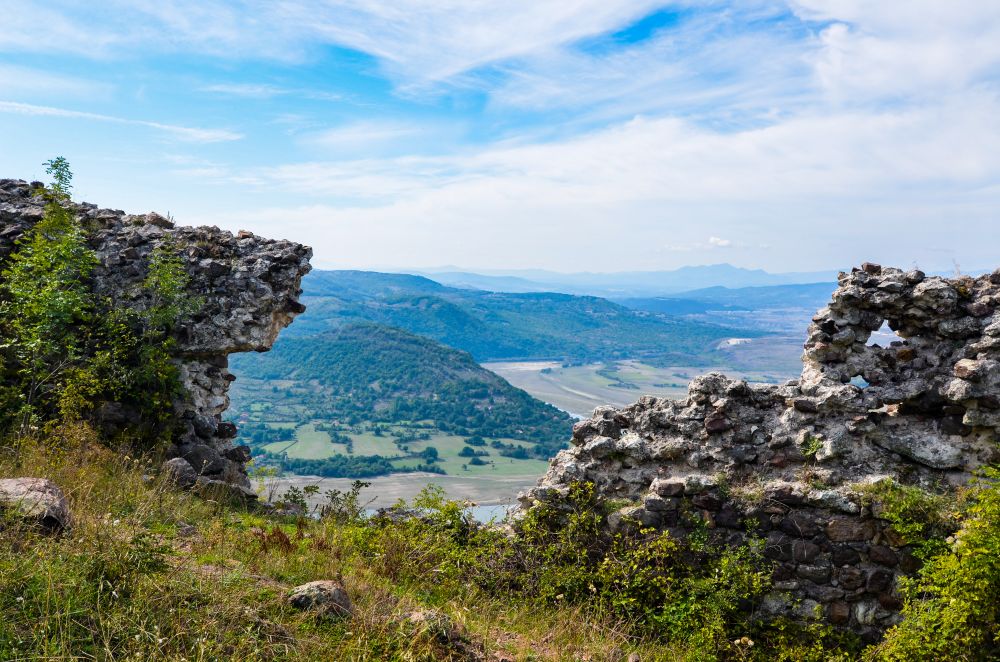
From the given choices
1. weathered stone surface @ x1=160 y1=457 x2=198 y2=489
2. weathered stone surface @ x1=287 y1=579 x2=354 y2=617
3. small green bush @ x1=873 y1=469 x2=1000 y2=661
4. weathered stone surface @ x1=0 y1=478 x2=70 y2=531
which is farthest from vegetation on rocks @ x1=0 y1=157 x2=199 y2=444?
small green bush @ x1=873 y1=469 x2=1000 y2=661

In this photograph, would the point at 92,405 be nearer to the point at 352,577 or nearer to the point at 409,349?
the point at 352,577

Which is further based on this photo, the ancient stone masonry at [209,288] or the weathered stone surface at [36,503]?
the ancient stone masonry at [209,288]

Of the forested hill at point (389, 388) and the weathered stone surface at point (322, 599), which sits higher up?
the weathered stone surface at point (322, 599)

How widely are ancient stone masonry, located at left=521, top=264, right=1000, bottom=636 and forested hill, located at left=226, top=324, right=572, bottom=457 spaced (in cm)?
6455

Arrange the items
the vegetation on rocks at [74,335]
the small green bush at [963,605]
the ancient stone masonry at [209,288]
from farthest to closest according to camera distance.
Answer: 1. the ancient stone masonry at [209,288]
2. the vegetation on rocks at [74,335]
3. the small green bush at [963,605]

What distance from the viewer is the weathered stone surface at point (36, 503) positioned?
464 cm

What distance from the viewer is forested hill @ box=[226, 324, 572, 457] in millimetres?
84875

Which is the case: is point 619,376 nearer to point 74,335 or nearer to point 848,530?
point 74,335

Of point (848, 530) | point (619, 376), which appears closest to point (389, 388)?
point (619, 376)

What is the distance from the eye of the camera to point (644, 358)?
17250cm

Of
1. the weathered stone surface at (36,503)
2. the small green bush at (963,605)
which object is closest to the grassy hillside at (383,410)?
the weathered stone surface at (36,503)

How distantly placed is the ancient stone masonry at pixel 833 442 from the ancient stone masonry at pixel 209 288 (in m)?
5.57

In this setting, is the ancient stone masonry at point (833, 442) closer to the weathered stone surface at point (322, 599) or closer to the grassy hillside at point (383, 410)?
the weathered stone surface at point (322, 599)

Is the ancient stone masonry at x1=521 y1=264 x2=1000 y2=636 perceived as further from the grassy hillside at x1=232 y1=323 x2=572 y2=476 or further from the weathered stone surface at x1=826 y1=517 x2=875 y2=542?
the grassy hillside at x1=232 y1=323 x2=572 y2=476
